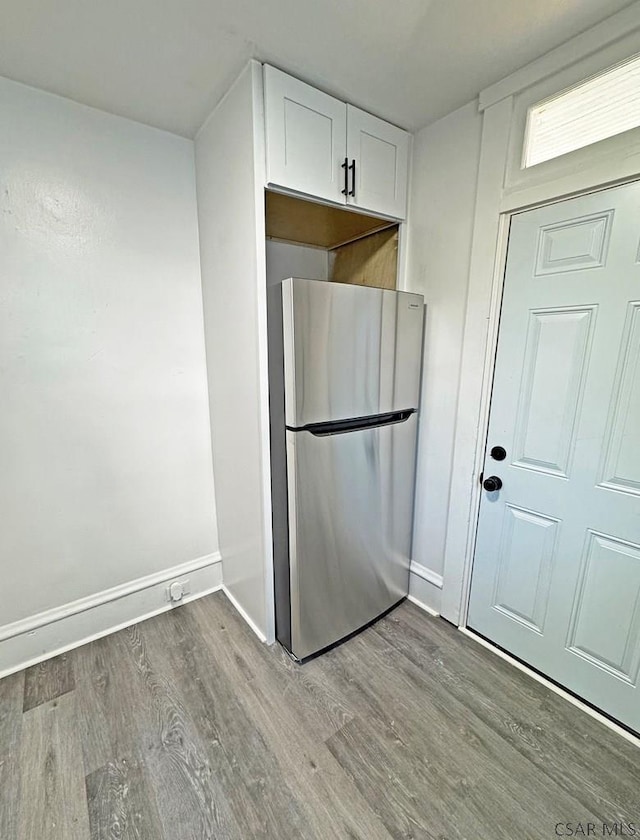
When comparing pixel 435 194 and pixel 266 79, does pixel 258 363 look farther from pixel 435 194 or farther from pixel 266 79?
pixel 435 194

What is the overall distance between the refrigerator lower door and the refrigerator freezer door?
0.42ft

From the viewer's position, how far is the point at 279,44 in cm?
121

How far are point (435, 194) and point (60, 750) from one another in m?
2.76

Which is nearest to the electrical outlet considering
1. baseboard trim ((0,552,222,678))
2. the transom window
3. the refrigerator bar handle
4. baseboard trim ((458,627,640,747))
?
baseboard trim ((0,552,222,678))

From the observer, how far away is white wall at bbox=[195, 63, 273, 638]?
55.1 inches

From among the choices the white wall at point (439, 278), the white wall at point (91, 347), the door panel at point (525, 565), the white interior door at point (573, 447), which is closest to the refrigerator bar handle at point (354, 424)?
the white wall at point (439, 278)

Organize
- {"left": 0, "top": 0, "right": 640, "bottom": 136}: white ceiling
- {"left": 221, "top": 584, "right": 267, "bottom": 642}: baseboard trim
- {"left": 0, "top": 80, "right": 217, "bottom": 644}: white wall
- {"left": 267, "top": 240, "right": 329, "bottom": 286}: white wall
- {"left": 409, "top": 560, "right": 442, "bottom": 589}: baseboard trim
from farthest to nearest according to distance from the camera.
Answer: {"left": 267, "top": 240, "right": 329, "bottom": 286}: white wall → {"left": 409, "top": 560, "right": 442, "bottom": 589}: baseboard trim → {"left": 221, "top": 584, "right": 267, "bottom": 642}: baseboard trim → {"left": 0, "top": 80, "right": 217, "bottom": 644}: white wall → {"left": 0, "top": 0, "right": 640, "bottom": 136}: white ceiling

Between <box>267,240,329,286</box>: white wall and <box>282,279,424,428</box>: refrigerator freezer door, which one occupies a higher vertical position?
<box>267,240,329,286</box>: white wall

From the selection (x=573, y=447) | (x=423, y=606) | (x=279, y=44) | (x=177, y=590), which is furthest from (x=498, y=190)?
(x=177, y=590)

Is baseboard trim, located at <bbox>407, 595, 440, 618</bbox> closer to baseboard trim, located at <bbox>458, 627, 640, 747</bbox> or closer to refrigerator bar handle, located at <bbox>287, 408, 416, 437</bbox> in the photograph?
baseboard trim, located at <bbox>458, 627, 640, 747</bbox>

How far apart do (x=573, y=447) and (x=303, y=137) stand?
5.30 ft

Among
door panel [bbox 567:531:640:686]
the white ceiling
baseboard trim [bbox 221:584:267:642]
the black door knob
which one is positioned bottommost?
baseboard trim [bbox 221:584:267:642]

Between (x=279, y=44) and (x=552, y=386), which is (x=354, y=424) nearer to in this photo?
(x=552, y=386)

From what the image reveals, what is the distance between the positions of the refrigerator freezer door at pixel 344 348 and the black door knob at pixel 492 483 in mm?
527
